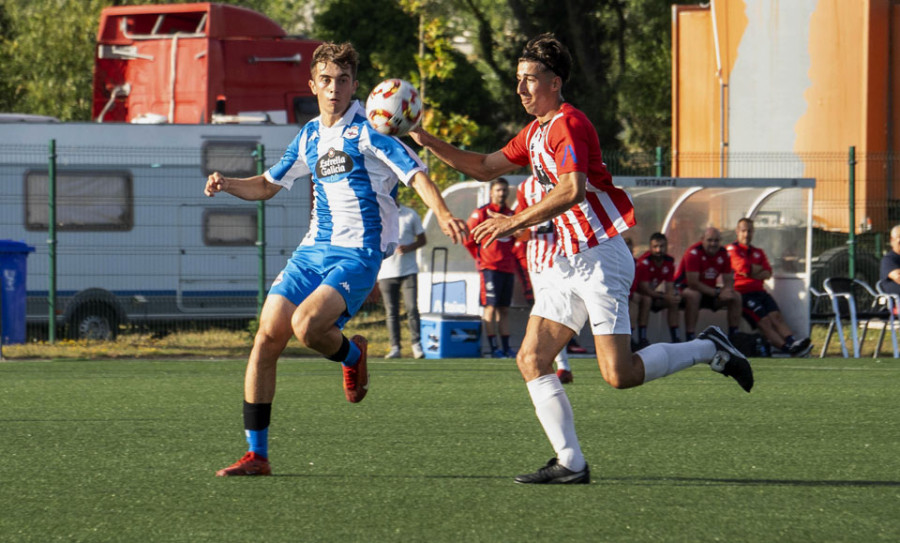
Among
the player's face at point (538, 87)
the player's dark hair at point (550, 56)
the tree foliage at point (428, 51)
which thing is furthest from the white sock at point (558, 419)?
the tree foliage at point (428, 51)

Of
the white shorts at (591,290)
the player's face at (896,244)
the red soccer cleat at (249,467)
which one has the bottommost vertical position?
the red soccer cleat at (249,467)

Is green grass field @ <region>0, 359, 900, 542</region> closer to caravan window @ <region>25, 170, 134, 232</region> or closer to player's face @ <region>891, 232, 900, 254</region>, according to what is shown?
player's face @ <region>891, 232, 900, 254</region>

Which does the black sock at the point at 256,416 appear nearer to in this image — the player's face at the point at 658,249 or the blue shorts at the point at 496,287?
the blue shorts at the point at 496,287

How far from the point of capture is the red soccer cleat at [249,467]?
6.22 metres

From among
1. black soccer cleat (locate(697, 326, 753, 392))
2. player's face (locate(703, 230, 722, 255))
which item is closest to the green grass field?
black soccer cleat (locate(697, 326, 753, 392))

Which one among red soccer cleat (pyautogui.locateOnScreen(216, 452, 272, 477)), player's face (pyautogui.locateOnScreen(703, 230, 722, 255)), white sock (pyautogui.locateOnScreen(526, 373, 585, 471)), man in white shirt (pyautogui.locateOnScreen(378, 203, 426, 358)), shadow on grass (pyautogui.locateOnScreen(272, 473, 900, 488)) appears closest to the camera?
white sock (pyautogui.locateOnScreen(526, 373, 585, 471))

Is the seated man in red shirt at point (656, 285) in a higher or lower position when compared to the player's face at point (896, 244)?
lower

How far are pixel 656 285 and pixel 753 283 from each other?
1123 mm

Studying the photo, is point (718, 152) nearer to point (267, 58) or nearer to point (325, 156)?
point (267, 58)

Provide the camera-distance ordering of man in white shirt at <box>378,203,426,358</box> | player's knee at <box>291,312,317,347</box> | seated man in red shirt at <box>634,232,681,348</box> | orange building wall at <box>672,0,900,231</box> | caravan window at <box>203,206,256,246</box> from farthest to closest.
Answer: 1. orange building wall at <box>672,0,900,231</box>
2. caravan window at <box>203,206,256,246</box>
3. seated man in red shirt at <box>634,232,681,348</box>
4. man in white shirt at <box>378,203,426,358</box>
5. player's knee at <box>291,312,317,347</box>

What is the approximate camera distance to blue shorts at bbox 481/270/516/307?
48.0 feet

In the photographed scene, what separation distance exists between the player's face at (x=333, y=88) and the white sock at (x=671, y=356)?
1890 millimetres

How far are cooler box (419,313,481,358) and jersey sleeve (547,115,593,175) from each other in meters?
8.67

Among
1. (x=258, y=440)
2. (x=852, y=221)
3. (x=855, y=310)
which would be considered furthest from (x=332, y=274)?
(x=852, y=221)
